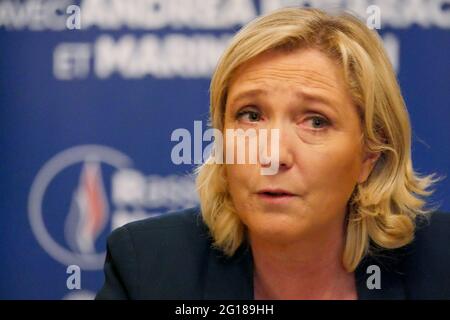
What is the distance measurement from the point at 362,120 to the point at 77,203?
83 centimetres

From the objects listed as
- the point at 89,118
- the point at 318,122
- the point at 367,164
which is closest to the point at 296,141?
the point at 318,122

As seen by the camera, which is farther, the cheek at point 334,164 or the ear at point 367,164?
the ear at point 367,164

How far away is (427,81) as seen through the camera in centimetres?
173

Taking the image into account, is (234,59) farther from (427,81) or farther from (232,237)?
(427,81)

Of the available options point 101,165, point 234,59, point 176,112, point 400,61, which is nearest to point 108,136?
point 101,165

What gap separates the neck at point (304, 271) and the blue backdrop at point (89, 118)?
0.38 meters

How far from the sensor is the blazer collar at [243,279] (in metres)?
1.39

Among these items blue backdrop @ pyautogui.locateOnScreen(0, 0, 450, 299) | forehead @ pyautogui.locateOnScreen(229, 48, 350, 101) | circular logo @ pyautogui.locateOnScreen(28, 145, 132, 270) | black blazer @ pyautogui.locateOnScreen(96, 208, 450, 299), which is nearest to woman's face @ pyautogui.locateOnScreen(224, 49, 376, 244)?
forehead @ pyautogui.locateOnScreen(229, 48, 350, 101)

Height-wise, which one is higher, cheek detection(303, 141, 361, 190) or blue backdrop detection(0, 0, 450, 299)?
blue backdrop detection(0, 0, 450, 299)

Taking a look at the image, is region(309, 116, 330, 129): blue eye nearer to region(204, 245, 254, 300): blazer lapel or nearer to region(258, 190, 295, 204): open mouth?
region(258, 190, 295, 204): open mouth

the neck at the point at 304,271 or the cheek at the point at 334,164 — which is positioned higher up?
the cheek at the point at 334,164

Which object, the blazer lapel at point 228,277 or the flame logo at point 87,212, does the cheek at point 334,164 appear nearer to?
the blazer lapel at point 228,277

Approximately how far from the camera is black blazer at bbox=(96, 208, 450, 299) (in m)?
1.39

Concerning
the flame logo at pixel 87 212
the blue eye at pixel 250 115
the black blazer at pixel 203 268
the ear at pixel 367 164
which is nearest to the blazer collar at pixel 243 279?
the black blazer at pixel 203 268
